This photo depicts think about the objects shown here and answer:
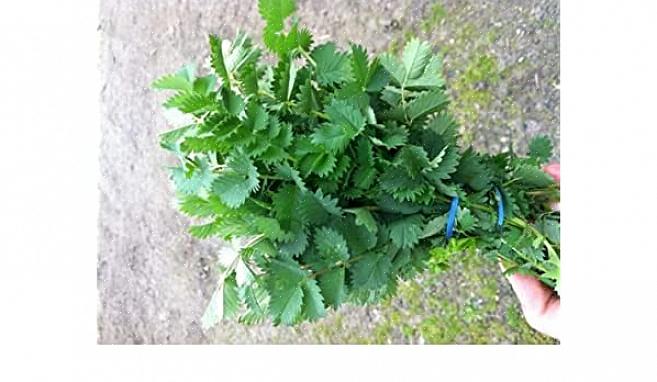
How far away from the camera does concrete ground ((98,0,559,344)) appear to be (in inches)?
59.3

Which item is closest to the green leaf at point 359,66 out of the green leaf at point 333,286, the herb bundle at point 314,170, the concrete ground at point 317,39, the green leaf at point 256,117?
the herb bundle at point 314,170

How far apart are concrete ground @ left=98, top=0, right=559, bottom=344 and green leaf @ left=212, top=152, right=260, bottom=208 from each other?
93 cm

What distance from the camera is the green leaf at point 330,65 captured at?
0.76 meters

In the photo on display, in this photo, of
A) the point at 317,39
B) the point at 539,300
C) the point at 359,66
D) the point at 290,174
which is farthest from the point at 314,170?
the point at 317,39

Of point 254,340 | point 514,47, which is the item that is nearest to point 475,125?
point 514,47

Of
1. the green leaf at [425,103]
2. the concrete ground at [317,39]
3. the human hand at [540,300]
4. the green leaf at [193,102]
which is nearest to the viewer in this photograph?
the green leaf at [193,102]

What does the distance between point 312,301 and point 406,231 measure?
0.15 m

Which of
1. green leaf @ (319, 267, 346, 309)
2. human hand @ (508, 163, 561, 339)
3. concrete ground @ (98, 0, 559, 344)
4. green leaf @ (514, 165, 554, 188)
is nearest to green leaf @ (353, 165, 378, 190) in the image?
green leaf @ (319, 267, 346, 309)

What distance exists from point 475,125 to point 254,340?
858 millimetres

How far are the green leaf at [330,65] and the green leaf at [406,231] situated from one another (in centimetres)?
19

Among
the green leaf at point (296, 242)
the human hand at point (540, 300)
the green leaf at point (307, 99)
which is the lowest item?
the human hand at point (540, 300)

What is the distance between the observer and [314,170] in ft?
2.38

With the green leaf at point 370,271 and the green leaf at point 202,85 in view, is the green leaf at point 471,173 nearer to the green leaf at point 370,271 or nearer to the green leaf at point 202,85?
the green leaf at point 370,271

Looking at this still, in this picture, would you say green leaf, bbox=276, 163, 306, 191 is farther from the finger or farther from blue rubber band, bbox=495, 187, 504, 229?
the finger
